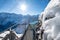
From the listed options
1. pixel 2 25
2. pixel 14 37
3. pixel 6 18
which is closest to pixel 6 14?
pixel 6 18

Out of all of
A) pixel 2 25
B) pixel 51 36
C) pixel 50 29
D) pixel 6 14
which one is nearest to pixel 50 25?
pixel 50 29

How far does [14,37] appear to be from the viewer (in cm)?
899

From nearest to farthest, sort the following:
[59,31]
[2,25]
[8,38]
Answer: [59,31], [8,38], [2,25]

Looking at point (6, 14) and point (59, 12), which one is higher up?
point (6, 14)

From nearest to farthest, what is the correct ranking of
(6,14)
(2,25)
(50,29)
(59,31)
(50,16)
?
(59,31) → (50,29) → (50,16) → (2,25) → (6,14)

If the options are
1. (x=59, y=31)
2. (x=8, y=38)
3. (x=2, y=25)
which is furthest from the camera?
(x=2, y=25)

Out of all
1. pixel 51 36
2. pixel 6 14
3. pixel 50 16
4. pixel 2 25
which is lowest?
pixel 51 36

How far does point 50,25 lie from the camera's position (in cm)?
239

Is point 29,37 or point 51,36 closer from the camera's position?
point 51,36

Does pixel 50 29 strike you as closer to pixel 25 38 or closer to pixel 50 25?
pixel 50 25

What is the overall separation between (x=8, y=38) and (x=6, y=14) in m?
7.93

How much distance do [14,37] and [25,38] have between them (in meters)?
0.84

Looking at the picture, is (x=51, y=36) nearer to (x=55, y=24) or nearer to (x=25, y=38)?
(x=55, y=24)

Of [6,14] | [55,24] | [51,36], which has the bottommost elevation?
[51,36]
